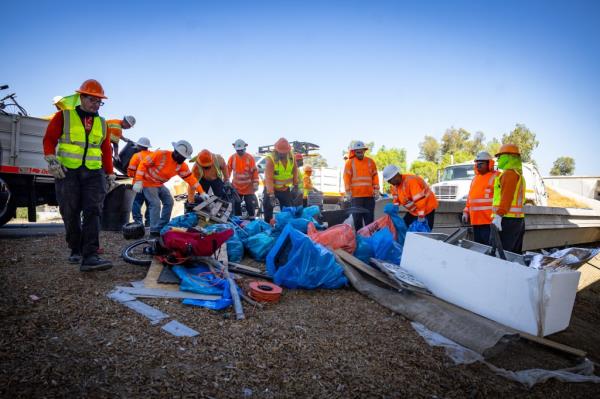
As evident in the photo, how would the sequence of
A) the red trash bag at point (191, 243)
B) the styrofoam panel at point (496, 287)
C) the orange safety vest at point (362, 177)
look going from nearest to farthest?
the styrofoam panel at point (496, 287)
the red trash bag at point (191, 243)
the orange safety vest at point (362, 177)

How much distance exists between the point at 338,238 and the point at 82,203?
280cm

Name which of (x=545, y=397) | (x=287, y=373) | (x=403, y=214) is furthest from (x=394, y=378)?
(x=403, y=214)

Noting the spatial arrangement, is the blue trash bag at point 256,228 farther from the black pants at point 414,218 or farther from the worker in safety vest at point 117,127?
the worker in safety vest at point 117,127

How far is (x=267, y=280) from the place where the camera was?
143 inches

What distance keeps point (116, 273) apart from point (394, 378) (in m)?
2.72

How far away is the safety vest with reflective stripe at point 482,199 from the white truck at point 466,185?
20.7ft

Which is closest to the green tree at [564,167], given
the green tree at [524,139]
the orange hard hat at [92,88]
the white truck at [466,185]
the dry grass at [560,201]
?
the green tree at [524,139]

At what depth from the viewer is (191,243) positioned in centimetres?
337

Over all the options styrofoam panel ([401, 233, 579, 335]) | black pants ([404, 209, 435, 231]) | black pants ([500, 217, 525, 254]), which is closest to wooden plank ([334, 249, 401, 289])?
styrofoam panel ([401, 233, 579, 335])

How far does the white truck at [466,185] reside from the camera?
11117 millimetres

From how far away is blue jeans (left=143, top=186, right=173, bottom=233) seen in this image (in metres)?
5.25

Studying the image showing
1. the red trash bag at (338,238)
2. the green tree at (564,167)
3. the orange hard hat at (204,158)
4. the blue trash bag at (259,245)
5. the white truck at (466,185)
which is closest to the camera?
the red trash bag at (338,238)

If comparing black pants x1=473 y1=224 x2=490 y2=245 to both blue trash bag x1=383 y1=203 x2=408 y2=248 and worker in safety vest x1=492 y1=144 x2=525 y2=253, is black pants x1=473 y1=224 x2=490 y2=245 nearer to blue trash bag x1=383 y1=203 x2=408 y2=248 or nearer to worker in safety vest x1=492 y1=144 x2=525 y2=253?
worker in safety vest x1=492 y1=144 x2=525 y2=253

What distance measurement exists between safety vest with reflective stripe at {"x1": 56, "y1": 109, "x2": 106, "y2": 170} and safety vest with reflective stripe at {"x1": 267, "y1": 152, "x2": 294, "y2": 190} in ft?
10.4
